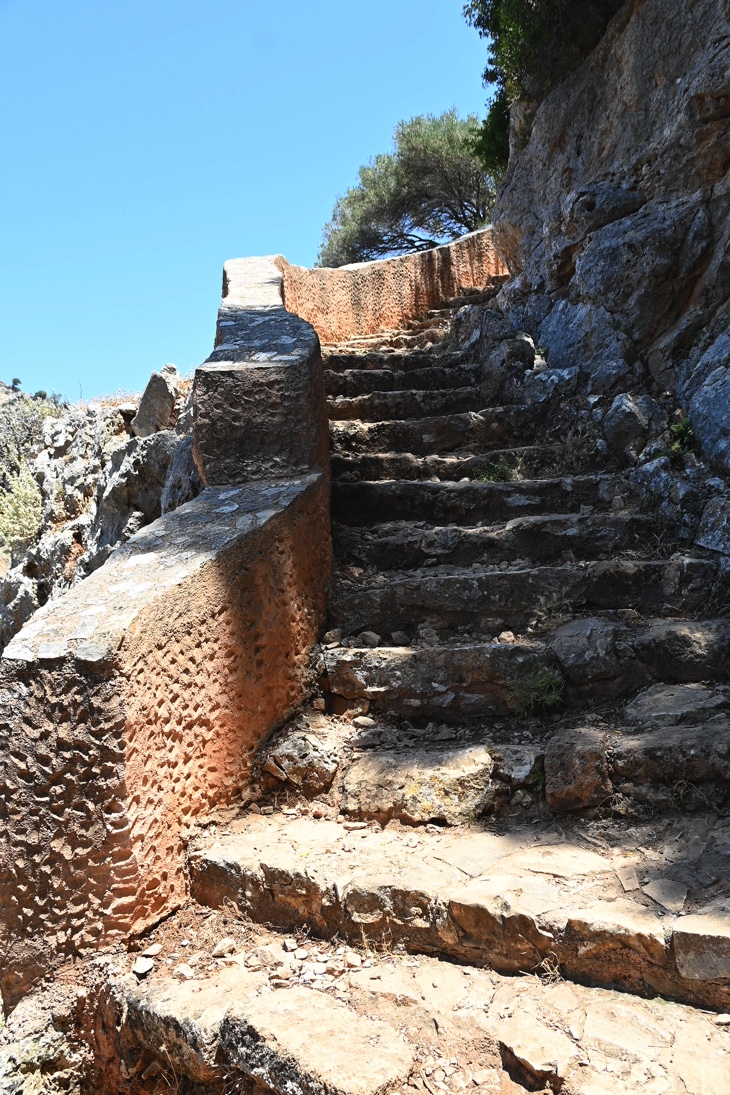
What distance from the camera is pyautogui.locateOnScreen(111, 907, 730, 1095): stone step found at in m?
1.51

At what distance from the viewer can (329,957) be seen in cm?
198

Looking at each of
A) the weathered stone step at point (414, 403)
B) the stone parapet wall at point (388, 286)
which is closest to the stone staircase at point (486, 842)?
the weathered stone step at point (414, 403)

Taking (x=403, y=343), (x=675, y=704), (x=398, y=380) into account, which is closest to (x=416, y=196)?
(x=403, y=343)

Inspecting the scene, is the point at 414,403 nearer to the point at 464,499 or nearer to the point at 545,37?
the point at 464,499

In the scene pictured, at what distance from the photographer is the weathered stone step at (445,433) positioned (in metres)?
4.45

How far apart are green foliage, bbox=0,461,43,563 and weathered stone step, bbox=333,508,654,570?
5.59m

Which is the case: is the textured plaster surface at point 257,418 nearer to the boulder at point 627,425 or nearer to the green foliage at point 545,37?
the boulder at point 627,425

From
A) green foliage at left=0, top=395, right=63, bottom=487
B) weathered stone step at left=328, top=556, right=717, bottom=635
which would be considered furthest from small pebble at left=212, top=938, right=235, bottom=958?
green foliage at left=0, top=395, right=63, bottom=487

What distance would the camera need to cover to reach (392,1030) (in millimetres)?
1686

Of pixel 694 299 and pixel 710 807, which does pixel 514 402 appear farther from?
pixel 710 807

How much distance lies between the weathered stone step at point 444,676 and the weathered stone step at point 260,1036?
3.24ft

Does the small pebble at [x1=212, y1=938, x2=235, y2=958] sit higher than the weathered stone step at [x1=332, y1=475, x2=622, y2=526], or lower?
lower

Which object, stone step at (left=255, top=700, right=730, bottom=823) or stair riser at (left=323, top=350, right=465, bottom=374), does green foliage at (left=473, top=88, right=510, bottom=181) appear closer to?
stair riser at (left=323, top=350, right=465, bottom=374)

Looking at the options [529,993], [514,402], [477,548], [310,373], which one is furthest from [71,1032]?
[514,402]
